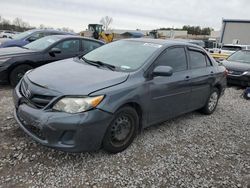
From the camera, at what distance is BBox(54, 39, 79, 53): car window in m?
7.11

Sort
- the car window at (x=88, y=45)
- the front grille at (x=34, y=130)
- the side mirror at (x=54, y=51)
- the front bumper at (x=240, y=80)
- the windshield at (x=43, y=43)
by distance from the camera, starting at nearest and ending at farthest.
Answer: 1. the front grille at (x=34, y=130)
2. the side mirror at (x=54, y=51)
3. the windshield at (x=43, y=43)
4. the car window at (x=88, y=45)
5. the front bumper at (x=240, y=80)

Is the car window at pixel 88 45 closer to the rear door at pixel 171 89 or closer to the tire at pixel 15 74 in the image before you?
the tire at pixel 15 74

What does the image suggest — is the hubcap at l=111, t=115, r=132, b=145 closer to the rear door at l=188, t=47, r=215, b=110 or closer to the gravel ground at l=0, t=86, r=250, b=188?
the gravel ground at l=0, t=86, r=250, b=188

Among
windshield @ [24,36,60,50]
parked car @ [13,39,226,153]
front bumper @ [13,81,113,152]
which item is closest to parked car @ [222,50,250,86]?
parked car @ [13,39,226,153]

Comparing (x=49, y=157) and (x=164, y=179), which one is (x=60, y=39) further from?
(x=164, y=179)

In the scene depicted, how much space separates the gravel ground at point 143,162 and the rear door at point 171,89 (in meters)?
0.43

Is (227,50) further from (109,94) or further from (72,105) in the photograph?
(72,105)

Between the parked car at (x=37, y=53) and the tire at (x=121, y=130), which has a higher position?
the parked car at (x=37, y=53)

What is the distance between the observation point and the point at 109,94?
318 centimetres

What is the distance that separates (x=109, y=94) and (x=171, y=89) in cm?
136

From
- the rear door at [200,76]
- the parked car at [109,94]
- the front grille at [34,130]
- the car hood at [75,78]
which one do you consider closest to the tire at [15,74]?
the parked car at [109,94]

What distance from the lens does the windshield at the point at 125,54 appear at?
3896 mm

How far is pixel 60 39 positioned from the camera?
7.14 metres

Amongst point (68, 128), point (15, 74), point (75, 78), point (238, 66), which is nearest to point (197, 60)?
point (75, 78)
